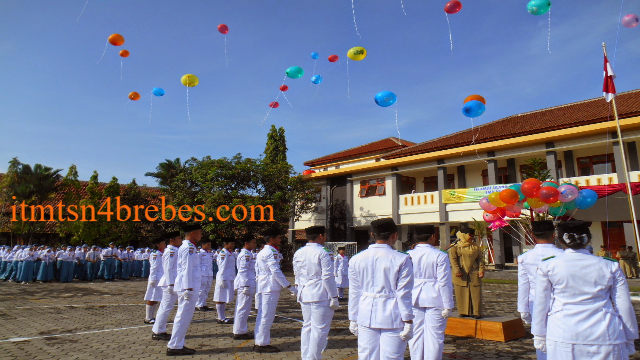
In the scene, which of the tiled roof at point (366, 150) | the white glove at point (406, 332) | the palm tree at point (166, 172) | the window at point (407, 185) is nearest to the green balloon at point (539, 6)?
the white glove at point (406, 332)

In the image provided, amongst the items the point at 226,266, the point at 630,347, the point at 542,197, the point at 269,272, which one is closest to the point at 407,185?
the point at 542,197

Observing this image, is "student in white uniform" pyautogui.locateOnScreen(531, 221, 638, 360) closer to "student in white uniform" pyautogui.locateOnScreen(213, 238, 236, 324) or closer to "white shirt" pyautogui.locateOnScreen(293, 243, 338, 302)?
"white shirt" pyautogui.locateOnScreen(293, 243, 338, 302)

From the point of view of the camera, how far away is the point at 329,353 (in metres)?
5.95

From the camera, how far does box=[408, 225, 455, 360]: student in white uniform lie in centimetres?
493

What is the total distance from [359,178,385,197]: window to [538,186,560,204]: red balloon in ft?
53.1

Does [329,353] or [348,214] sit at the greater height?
[348,214]

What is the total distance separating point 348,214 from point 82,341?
20.3 m

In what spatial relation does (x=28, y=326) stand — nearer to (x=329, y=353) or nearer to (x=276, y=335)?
(x=276, y=335)

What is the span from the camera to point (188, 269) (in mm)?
6109

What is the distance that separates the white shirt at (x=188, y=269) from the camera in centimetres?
607

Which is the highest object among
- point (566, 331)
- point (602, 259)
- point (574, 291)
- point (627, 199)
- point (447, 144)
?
point (447, 144)

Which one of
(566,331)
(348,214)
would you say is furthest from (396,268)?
(348,214)

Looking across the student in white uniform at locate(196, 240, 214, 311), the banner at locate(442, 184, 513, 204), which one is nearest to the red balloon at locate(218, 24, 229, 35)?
the student in white uniform at locate(196, 240, 214, 311)

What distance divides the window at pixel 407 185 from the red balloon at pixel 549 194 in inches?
634
